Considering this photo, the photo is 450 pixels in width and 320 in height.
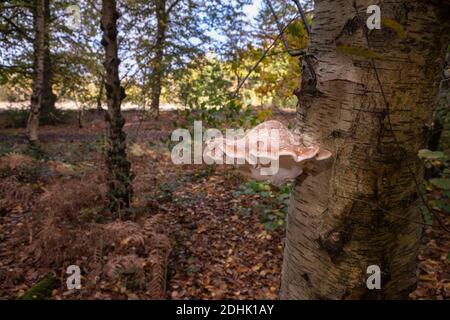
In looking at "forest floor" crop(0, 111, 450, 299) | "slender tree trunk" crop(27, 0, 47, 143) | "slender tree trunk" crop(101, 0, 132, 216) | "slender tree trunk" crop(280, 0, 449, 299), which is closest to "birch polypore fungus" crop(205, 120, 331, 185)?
"slender tree trunk" crop(280, 0, 449, 299)

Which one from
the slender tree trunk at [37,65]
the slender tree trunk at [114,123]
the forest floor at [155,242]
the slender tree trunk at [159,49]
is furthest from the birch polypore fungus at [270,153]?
the slender tree trunk at [37,65]

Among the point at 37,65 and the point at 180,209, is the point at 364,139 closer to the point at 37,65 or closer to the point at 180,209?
the point at 180,209

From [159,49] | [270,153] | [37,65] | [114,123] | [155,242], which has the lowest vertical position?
[155,242]

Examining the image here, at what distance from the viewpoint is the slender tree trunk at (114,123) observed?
4.13 metres

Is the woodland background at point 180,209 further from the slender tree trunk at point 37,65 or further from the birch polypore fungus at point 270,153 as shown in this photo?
the slender tree trunk at point 37,65

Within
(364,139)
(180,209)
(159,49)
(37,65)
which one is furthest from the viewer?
(37,65)

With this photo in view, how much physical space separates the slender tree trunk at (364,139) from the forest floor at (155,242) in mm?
2336

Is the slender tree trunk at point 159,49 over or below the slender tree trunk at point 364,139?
over

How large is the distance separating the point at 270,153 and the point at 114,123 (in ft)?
12.5

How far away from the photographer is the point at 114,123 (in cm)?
433

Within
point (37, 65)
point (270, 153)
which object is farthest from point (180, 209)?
point (37, 65)
